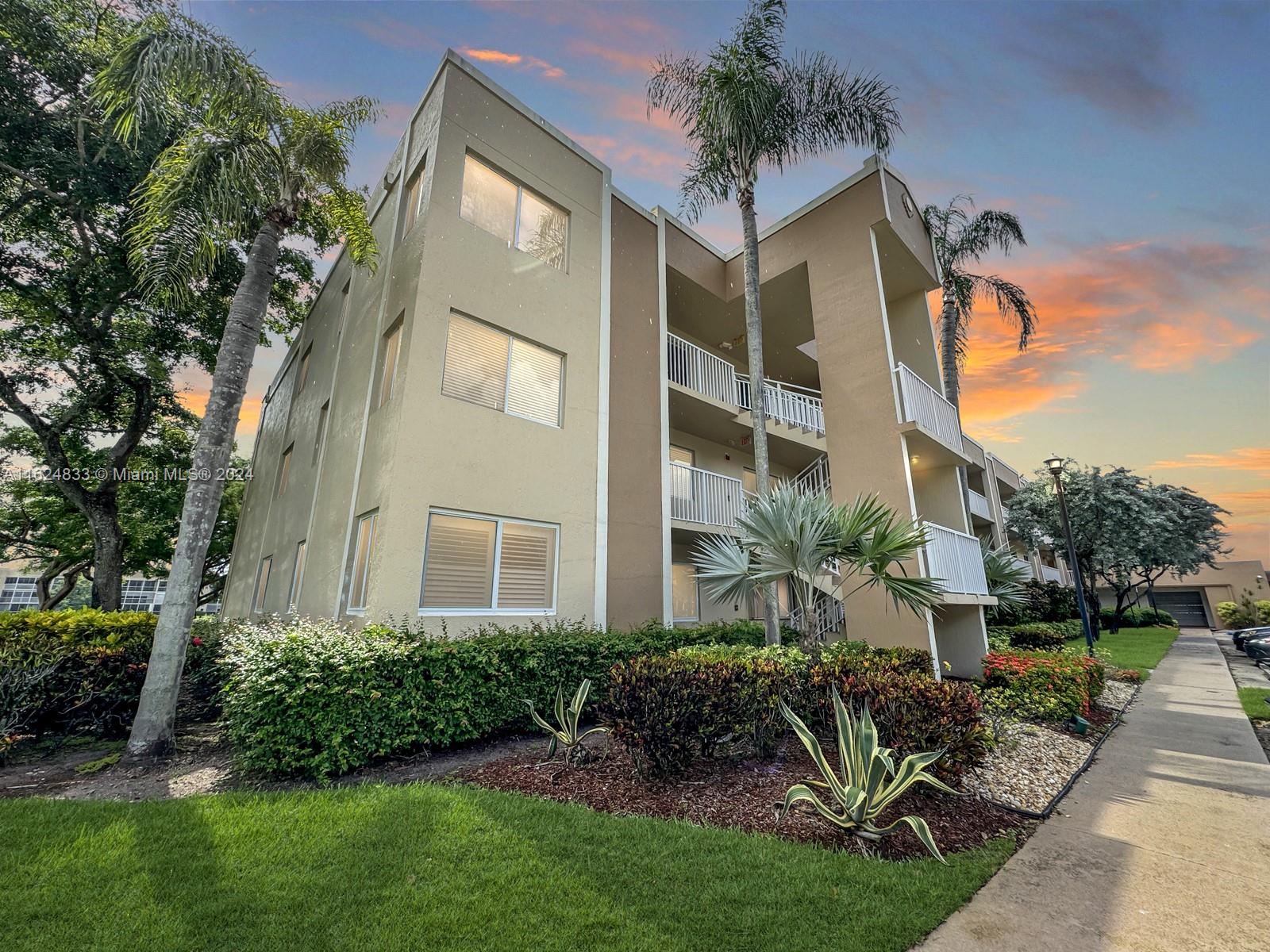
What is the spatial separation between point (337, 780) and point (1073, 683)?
10.2m

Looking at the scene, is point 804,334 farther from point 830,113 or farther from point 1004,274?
point 1004,274

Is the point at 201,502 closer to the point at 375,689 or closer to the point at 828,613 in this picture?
the point at 375,689

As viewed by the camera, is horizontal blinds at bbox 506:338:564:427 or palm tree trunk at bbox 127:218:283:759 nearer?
palm tree trunk at bbox 127:218:283:759

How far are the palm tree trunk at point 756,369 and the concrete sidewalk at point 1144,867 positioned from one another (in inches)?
167

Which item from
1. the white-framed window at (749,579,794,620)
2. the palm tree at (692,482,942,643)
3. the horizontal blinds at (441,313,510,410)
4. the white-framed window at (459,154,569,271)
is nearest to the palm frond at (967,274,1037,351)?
the white-framed window at (749,579,794,620)

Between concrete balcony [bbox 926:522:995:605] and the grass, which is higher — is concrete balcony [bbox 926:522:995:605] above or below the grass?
above

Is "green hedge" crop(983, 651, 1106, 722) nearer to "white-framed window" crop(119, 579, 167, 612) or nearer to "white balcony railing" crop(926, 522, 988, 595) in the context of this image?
"white balcony railing" crop(926, 522, 988, 595)

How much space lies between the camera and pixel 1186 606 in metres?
43.8

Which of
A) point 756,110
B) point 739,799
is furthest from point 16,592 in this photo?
point 756,110

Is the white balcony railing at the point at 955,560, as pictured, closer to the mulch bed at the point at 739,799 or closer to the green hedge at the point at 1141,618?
the mulch bed at the point at 739,799

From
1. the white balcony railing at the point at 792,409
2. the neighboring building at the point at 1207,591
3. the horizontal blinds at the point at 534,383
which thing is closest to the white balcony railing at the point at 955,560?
the white balcony railing at the point at 792,409

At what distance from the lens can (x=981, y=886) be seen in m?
3.46

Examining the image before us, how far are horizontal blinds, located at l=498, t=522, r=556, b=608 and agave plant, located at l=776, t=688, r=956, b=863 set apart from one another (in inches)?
198

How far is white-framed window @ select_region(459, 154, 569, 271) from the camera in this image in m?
9.41
